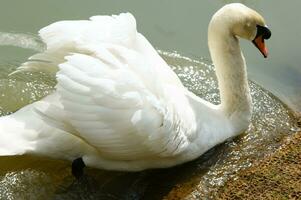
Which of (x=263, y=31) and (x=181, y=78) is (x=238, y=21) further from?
(x=181, y=78)

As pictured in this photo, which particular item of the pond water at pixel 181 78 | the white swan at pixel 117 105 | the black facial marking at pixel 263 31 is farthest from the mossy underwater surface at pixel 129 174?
the black facial marking at pixel 263 31

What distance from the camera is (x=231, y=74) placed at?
16.4 ft

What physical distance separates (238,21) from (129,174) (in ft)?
4.39

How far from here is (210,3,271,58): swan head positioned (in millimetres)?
4793

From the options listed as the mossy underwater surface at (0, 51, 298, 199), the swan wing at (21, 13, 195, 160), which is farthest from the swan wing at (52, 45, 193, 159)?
the mossy underwater surface at (0, 51, 298, 199)

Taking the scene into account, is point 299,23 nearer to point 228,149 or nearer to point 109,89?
point 228,149

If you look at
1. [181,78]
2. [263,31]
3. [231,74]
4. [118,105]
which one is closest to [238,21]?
[263,31]

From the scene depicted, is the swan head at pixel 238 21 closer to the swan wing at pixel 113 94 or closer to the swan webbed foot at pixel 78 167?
the swan wing at pixel 113 94

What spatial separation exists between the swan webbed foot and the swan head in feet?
4.57

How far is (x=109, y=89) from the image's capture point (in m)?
3.91

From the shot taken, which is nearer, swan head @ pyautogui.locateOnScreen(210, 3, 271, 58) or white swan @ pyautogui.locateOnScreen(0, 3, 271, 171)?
white swan @ pyautogui.locateOnScreen(0, 3, 271, 171)

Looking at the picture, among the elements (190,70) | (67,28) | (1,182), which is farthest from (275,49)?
(1,182)

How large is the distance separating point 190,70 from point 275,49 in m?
0.95

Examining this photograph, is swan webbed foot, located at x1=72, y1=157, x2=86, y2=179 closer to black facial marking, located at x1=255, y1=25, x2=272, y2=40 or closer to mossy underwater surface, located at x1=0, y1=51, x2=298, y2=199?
mossy underwater surface, located at x1=0, y1=51, x2=298, y2=199
